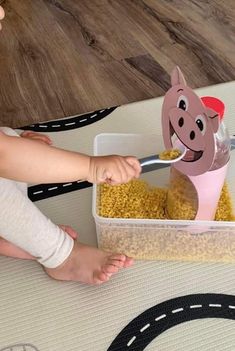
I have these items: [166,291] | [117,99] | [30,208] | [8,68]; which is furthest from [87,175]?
[8,68]

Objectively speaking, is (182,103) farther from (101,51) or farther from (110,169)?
(101,51)

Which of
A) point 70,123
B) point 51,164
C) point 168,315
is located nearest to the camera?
point 51,164

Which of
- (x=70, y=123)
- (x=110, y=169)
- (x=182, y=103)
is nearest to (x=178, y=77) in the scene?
(x=182, y=103)

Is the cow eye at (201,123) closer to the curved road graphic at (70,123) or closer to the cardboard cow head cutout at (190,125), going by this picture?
the cardboard cow head cutout at (190,125)

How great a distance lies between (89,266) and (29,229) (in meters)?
0.12

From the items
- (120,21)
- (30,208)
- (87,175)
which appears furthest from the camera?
(120,21)

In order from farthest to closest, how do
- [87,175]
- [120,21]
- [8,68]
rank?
[120,21] → [8,68] → [87,175]

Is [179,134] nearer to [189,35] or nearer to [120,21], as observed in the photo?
[189,35]

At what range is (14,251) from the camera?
0.90 metres

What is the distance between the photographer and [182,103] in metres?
0.79

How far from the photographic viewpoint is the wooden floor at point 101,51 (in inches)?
52.3

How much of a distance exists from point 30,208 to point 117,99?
21.9 inches

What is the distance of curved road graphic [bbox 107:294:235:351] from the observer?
0.78 meters

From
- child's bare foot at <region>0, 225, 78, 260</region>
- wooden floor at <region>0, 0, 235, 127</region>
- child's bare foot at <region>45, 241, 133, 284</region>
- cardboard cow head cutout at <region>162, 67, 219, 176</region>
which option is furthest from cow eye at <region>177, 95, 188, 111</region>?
wooden floor at <region>0, 0, 235, 127</region>
